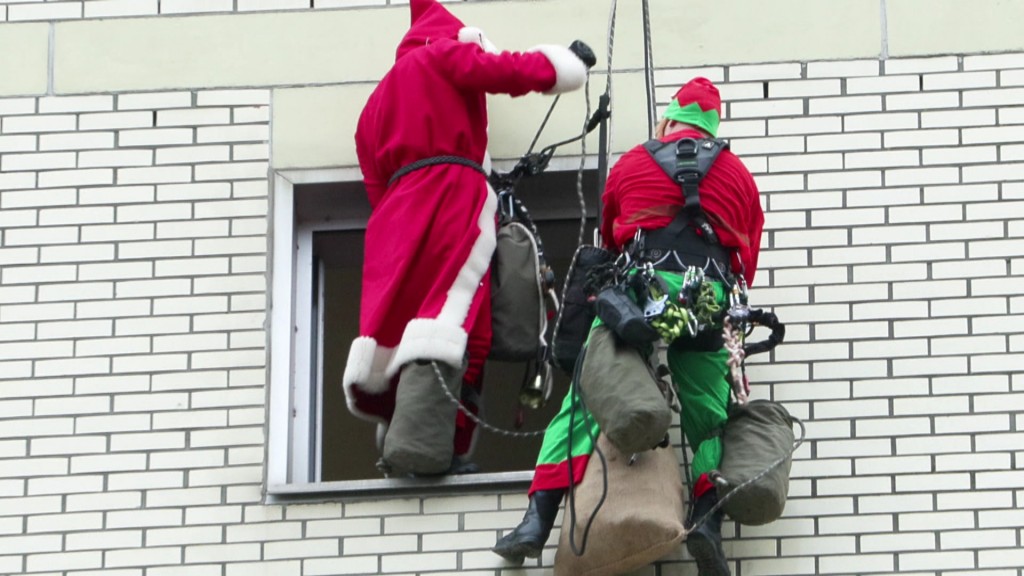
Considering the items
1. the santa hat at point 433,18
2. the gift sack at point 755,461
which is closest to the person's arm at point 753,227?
the gift sack at point 755,461

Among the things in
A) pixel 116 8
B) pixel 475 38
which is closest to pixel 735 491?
pixel 475 38

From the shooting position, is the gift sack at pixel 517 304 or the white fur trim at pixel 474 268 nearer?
the white fur trim at pixel 474 268

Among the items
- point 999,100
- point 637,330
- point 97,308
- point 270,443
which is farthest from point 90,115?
point 999,100

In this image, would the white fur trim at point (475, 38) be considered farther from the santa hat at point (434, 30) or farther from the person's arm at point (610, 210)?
the person's arm at point (610, 210)

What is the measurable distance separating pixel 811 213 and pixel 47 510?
297 centimetres

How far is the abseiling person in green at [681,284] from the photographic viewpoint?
9.21 metres

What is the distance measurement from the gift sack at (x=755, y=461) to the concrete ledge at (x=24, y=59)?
10.1 feet

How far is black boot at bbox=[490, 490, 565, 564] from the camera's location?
9.20 meters

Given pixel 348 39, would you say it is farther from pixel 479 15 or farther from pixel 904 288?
pixel 904 288

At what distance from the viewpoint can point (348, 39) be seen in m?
10.4

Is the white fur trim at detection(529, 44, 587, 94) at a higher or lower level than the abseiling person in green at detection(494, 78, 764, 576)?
higher

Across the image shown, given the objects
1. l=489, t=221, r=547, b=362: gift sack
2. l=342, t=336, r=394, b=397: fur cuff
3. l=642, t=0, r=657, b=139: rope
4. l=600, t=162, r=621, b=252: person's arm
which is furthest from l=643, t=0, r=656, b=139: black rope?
l=342, t=336, r=394, b=397: fur cuff

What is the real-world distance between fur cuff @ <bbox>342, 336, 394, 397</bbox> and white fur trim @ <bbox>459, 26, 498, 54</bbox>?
118 centimetres

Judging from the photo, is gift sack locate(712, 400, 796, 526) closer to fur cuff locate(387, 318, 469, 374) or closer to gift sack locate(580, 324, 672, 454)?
gift sack locate(580, 324, 672, 454)
